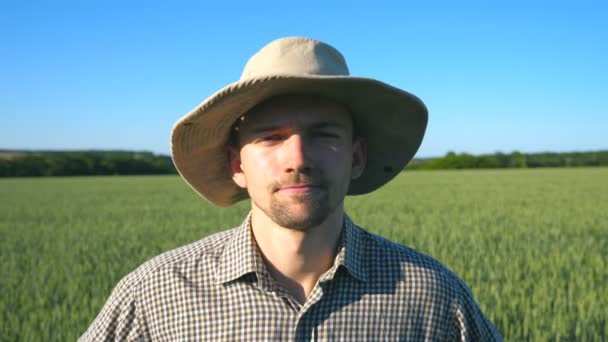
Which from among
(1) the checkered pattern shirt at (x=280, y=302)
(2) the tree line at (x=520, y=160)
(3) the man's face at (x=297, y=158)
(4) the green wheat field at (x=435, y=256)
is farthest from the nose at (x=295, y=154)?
(2) the tree line at (x=520, y=160)

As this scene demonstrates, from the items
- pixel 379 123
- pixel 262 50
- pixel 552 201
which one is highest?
pixel 262 50

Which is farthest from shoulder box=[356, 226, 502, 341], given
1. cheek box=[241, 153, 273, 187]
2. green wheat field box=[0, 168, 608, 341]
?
green wheat field box=[0, 168, 608, 341]

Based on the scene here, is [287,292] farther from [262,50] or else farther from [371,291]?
[262,50]

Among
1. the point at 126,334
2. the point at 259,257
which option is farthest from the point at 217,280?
the point at 126,334

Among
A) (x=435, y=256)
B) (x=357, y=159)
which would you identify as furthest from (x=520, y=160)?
(x=357, y=159)

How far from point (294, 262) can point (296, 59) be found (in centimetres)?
51

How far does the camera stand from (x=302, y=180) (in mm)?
1458

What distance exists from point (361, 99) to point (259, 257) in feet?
1.63

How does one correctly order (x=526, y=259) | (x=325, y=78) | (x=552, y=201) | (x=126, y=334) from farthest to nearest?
(x=552, y=201) < (x=526, y=259) < (x=126, y=334) < (x=325, y=78)

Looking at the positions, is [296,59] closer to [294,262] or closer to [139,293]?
[294,262]

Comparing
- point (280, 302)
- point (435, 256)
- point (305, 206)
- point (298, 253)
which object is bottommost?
point (435, 256)

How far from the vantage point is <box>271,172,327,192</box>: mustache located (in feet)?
4.79

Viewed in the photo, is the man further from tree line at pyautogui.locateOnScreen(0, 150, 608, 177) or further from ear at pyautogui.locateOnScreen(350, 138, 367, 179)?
tree line at pyautogui.locateOnScreen(0, 150, 608, 177)

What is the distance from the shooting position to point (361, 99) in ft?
5.38
